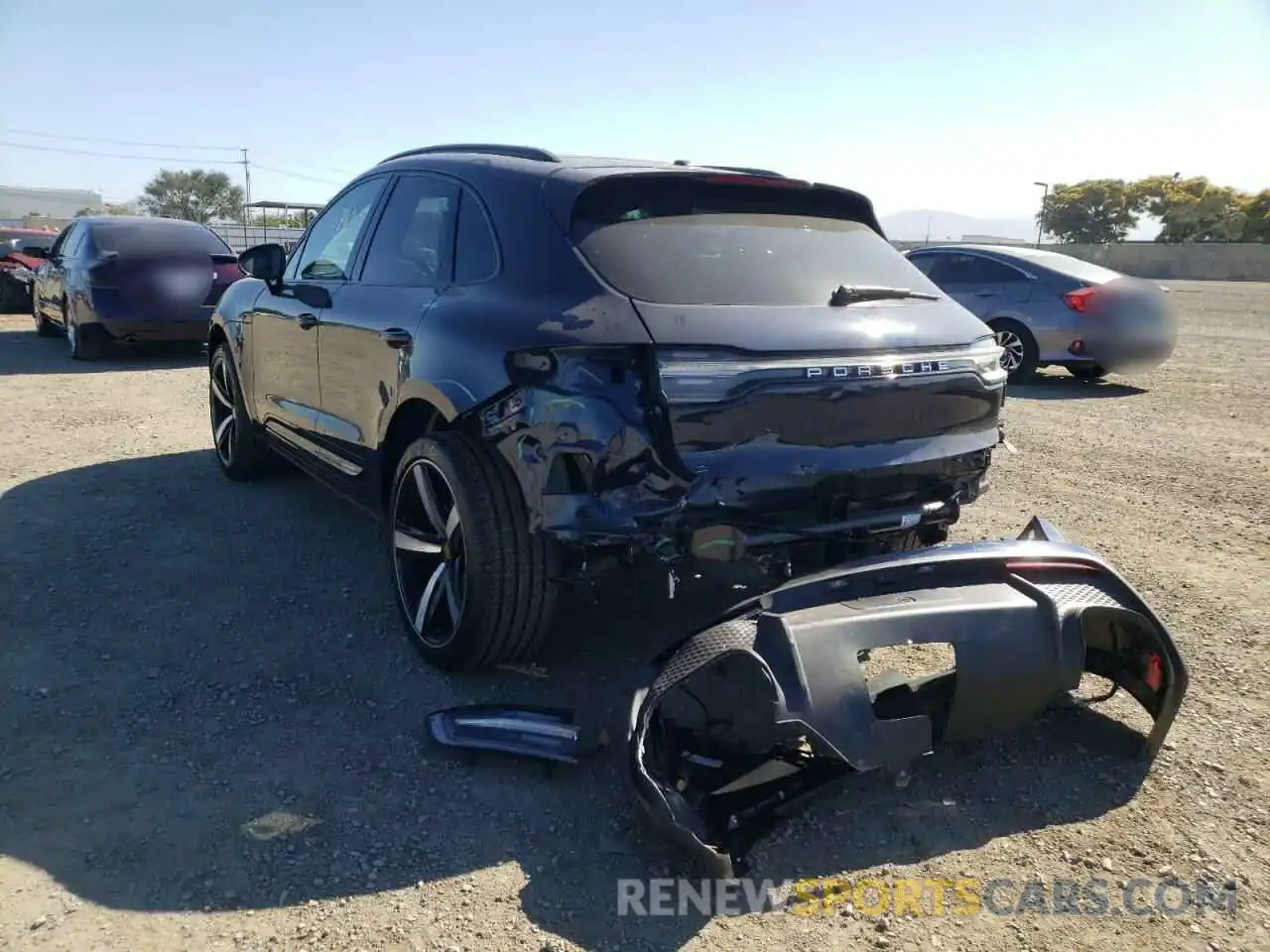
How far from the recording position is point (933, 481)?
122 inches

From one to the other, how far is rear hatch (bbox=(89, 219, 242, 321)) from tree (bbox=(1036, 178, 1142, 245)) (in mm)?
80429

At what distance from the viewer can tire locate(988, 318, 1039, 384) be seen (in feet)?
33.0

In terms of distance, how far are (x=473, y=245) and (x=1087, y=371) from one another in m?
9.17

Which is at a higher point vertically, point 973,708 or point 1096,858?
point 973,708

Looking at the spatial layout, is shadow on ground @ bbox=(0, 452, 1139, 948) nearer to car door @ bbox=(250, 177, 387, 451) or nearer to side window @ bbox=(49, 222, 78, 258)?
car door @ bbox=(250, 177, 387, 451)

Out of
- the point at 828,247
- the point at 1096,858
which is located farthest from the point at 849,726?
the point at 828,247

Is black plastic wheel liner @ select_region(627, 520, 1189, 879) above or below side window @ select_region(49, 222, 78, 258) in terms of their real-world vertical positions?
below

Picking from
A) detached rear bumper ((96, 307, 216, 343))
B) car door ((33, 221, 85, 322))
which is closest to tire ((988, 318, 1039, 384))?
detached rear bumper ((96, 307, 216, 343))

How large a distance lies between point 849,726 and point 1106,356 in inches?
343

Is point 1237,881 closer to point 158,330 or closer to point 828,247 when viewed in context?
point 828,247

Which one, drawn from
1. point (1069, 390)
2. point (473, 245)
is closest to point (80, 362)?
point (473, 245)

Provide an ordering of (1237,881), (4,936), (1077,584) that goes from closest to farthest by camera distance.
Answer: (4,936) → (1237,881) → (1077,584)

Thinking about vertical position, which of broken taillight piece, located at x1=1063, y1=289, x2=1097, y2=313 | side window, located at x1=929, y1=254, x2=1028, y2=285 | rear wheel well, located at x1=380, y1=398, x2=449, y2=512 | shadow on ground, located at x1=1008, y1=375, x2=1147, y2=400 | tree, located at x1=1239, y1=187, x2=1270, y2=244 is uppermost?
tree, located at x1=1239, y1=187, x2=1270, y2=244

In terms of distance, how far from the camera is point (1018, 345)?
400 inches
